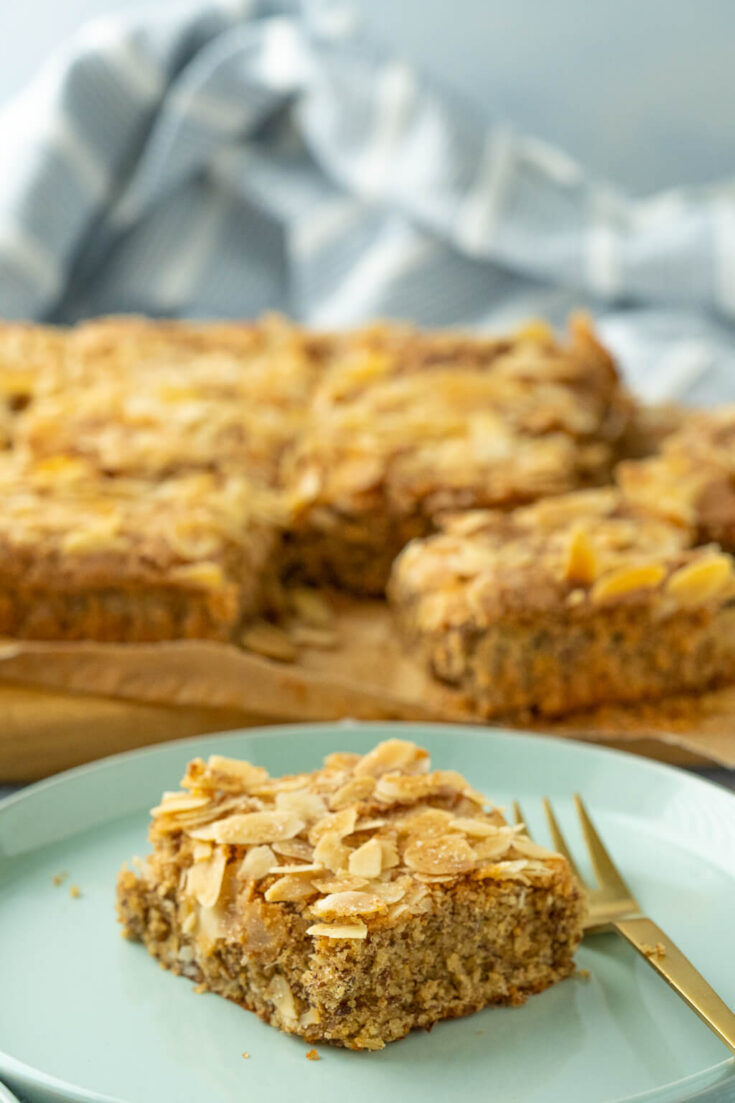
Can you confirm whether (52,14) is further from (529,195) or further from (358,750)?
(358,750)

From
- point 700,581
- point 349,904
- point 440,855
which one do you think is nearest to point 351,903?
point 349,904

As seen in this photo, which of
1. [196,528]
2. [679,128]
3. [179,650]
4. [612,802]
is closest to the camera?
[612,802]

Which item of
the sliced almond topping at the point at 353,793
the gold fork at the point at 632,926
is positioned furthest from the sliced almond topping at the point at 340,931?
the gold fork at the point at 632,926

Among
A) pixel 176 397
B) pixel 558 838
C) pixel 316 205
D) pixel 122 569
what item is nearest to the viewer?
pixel 558 838

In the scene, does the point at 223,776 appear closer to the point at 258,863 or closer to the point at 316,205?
the point at 258,863

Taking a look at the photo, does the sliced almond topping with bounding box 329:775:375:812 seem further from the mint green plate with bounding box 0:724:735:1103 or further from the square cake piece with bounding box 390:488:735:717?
the square cake piece with bounding box 390:488:735:717

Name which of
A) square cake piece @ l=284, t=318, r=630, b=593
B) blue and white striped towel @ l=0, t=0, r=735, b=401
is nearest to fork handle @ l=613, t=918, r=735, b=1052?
square cake piece @ l=284, t=318, r=630, b=593

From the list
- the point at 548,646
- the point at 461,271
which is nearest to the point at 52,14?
the point at 461,271
